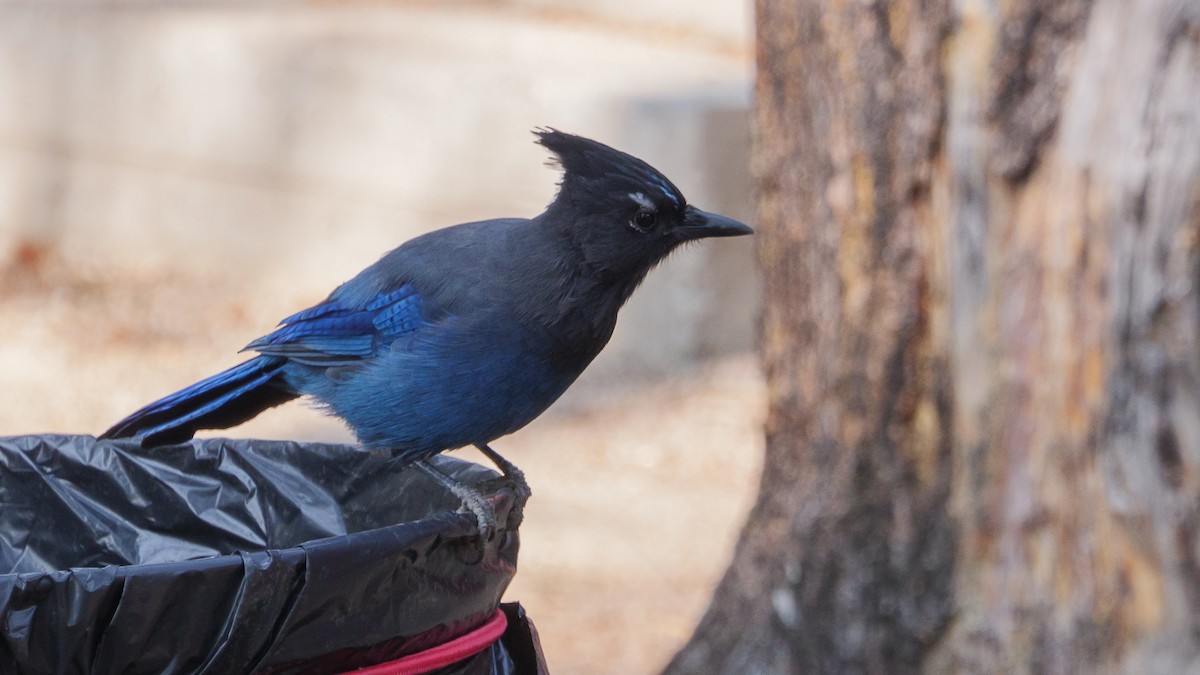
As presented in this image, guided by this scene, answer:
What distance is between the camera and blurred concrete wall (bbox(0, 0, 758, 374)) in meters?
6.42

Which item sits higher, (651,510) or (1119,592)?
(1119,592)

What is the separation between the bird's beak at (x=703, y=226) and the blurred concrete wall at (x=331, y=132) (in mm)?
3566

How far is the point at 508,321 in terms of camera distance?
8.37ft

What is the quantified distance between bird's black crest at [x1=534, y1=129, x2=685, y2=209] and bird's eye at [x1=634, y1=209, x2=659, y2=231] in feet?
0.13

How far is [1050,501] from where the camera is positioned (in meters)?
2.88

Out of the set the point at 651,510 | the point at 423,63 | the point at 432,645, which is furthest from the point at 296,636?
the point at 423,63

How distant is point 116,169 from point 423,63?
1764 millimetres

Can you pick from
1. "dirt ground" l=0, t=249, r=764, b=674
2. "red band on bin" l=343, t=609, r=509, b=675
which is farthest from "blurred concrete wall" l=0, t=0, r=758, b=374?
"red band on bin" l=343, t=609, r=509, b=675

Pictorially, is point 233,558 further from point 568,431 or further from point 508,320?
point 568,431

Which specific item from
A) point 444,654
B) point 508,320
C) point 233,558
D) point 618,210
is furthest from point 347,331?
point 233,558

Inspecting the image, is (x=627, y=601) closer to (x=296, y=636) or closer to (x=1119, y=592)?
(x=1119, y=592)

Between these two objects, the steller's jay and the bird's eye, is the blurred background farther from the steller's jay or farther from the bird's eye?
the bird's eye

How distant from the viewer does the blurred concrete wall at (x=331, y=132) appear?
6422 millimetres

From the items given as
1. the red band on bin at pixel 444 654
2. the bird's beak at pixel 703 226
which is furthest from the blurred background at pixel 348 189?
the red band on bin at pixel 444 654
